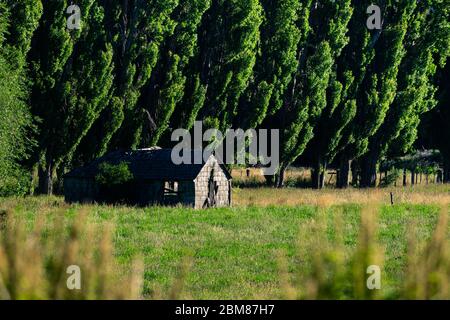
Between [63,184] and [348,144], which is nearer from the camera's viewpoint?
[63,184]

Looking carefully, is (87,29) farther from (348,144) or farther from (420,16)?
(420,16)

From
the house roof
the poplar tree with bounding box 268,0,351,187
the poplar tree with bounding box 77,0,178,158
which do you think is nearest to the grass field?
the house roof

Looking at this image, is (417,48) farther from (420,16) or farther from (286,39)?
(286,39)

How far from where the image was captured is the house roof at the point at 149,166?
33719mm

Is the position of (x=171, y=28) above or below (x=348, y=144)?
above

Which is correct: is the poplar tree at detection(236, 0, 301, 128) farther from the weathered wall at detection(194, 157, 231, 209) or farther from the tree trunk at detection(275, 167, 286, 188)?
the weathered wall at detection(194, 157, 231, 209)

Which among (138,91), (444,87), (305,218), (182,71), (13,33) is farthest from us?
(444,87)

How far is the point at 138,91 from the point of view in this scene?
128ft

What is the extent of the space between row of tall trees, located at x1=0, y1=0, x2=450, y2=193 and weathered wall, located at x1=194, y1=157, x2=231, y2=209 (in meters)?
5.48

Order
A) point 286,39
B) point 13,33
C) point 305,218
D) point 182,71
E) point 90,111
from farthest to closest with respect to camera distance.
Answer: point 286,39 → point 182,71 → point 90,111 → point 13,33 → point 305,218

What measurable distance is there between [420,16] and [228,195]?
77.1 ft

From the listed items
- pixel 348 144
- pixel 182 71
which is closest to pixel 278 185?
pixel 348 144

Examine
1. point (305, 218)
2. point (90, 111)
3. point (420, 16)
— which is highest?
point (420, 16)

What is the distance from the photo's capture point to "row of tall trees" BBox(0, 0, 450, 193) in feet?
116
